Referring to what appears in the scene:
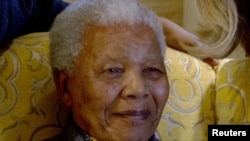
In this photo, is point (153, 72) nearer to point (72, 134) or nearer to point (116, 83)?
point (116, 83)

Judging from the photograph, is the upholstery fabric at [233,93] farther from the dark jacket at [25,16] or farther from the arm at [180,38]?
the dark jacket at [25,16]

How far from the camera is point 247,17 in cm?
126

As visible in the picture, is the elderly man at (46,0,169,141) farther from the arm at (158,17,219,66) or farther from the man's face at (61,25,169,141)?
the arm at (158,17,219,66)

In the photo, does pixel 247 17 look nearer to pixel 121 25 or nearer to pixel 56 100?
pixel 121 25

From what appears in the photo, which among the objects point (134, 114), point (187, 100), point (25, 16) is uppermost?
point (25, 16)

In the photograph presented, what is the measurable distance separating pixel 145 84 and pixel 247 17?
1.21 ft

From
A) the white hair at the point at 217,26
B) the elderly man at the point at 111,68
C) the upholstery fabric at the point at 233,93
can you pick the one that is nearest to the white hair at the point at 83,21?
the elderly man at the point at 111,68

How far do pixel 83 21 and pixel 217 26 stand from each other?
42 centimetres

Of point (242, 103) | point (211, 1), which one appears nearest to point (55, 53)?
point (211, 1)

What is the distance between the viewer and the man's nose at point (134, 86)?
1041 mm

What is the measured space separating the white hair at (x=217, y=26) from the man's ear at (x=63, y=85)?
435mm

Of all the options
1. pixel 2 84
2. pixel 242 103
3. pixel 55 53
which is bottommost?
pixel 242 103

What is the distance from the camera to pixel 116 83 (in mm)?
1056

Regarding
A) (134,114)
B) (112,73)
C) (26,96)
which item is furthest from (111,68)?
(26,96)
